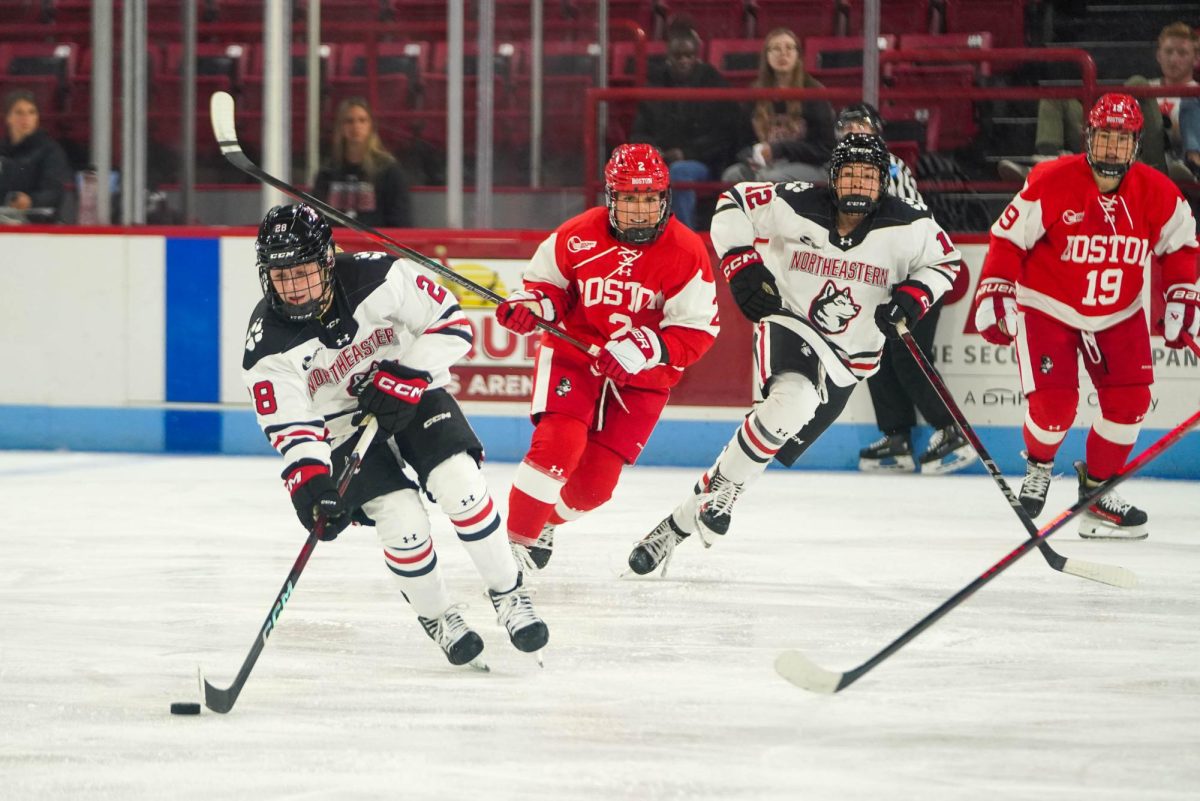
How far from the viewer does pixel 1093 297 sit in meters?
4.72

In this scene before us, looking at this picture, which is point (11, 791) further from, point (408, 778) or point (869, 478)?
point (869, 478)

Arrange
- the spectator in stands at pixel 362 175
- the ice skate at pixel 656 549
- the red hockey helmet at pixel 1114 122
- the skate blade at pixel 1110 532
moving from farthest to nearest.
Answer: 1. the spectator in stands at pixel 362 175
2. the skate blade at pixel 1110 532
3. the red hockey helmet at pixel 1114 122
4. the ice skate at pixel 656 549

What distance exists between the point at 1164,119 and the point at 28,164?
15.2 feet

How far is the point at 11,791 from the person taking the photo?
2.25 meters

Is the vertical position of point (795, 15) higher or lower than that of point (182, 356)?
higher

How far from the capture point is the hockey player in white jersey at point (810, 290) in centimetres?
409

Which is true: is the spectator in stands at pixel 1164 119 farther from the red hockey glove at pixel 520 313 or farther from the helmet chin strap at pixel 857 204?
the red hockey glove at pixel 520 313

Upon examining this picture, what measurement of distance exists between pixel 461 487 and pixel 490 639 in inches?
18.2

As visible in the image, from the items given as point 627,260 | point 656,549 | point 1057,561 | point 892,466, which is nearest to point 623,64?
point 892,466

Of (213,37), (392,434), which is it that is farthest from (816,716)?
(213,37)

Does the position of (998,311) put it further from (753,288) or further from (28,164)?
(28,164)

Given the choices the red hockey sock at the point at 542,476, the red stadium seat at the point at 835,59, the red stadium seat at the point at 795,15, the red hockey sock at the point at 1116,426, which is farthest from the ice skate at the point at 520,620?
the red stadium seat at the point at 795,15

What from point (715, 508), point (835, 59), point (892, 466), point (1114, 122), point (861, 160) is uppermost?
point (835, 59)

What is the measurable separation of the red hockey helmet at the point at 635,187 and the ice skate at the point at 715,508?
689mm
